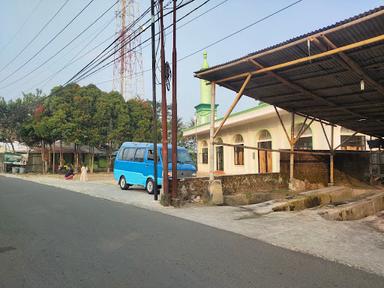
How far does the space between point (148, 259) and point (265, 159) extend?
59.9 ft

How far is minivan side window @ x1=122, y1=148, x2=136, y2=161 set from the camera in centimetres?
1802

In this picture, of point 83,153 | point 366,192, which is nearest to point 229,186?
point 366,192

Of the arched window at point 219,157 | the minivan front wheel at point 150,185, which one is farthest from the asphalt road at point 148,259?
the arched window at point 219,157

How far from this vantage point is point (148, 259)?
588cm

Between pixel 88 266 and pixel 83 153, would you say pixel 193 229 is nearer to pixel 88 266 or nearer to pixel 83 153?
pixel 88 266

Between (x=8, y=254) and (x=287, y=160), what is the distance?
40.1 feet

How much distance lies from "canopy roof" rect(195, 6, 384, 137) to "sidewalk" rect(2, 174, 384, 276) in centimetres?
400

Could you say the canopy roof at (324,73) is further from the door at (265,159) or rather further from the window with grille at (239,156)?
the window with grille at (239,156)

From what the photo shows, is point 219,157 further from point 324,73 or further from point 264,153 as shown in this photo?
point 324,73

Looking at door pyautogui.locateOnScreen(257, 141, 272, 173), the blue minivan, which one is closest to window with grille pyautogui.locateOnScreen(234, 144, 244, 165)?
door pyautogui.locateOnScreen(257, 141, 272, 173)

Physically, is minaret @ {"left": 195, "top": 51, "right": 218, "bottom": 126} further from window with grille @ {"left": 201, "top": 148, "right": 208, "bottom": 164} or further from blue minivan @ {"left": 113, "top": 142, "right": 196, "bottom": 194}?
blue minivan @ {"left": 113, "top": 142, "right": 196, "bottom": 194}

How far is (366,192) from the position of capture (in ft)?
50.0

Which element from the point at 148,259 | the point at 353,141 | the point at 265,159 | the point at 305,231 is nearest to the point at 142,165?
the point at 265,159

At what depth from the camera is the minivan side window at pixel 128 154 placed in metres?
18.0
